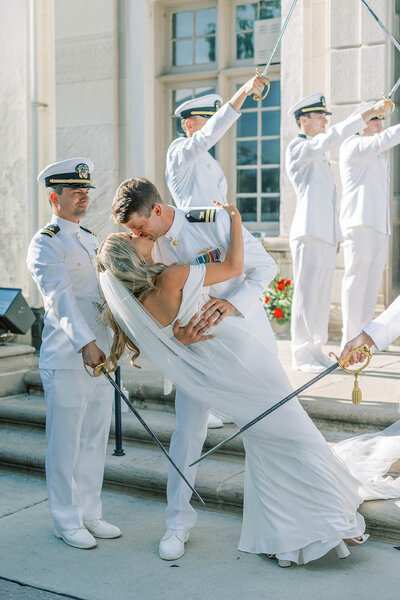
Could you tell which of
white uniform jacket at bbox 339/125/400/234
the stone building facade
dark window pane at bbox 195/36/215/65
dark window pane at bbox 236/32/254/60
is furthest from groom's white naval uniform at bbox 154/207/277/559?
dark window pane at bbox 195/36/215/65

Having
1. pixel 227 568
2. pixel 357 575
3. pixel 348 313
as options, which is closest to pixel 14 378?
pixel 348 313

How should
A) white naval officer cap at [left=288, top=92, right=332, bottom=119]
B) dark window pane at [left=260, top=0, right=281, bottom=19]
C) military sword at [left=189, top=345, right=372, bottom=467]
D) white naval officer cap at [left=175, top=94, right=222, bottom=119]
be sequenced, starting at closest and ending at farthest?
military sword at [left=189, top=345, right=372, bottom=467] < white naval officer cap at [left=175, top=94, right=222, bottom=119] < white naval officer cap at [left=288, top=92, right=332, bottom=119] < dark window pane at [left=260, top=0, right=281, bottom=19]

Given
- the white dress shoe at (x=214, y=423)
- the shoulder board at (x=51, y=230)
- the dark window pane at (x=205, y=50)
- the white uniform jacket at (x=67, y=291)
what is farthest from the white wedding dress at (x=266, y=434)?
the dark window pane at (x=205, y=50)

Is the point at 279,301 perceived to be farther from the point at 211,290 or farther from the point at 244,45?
the point at 211,290

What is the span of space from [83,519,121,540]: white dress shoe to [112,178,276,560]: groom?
34 cm

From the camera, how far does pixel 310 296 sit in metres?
6.32

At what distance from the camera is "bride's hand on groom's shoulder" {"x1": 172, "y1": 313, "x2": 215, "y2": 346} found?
348 cm

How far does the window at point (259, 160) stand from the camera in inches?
349

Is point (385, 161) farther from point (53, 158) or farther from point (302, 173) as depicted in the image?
point (53, 158)

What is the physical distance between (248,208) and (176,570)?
593cm

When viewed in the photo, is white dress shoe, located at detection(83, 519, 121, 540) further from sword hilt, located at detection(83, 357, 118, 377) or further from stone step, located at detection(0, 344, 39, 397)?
stone step, located at detection(0, 344, 39, 397)

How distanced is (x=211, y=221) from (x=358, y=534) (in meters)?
1.53

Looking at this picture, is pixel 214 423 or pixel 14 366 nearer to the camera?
pixel 214 423

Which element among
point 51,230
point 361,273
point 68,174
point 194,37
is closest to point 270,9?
point 194,37
